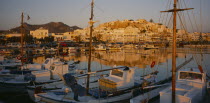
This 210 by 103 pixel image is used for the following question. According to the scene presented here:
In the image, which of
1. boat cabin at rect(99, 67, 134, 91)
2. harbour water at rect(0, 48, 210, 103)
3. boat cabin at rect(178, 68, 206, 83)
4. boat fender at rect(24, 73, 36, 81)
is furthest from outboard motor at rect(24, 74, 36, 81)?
boat cabin at rect(178, 68, 206, 83)

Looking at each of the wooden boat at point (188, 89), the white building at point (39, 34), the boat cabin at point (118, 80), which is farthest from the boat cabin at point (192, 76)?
the white building at point (39, 34)

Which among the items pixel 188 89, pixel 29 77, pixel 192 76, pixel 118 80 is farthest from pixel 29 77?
pixel 192 76

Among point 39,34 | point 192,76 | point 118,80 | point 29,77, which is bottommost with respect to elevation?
point 29,77

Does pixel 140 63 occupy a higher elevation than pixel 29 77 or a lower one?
lower

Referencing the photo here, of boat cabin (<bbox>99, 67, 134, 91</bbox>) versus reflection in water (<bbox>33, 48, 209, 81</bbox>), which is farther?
reflection in water (<bbox>33, 48, 209, 81</bbox>)

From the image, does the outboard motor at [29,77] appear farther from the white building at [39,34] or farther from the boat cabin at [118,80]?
the white building at [39,34]

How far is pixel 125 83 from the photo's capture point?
43.0 feet

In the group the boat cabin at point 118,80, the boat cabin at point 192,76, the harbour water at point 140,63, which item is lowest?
the harbour water at point 140,63

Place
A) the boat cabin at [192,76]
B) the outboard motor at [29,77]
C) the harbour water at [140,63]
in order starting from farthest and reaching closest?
the outboard motor at [29,77], the harbour water at [140,63], the boat cabin at [192,76]

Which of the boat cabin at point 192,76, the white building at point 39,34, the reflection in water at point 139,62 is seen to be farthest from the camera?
the white building at point 39,34

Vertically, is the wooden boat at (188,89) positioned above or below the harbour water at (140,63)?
above

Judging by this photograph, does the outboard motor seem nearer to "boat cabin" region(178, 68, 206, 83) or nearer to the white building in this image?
"boat cabin" region(178, 68, 206, 83)

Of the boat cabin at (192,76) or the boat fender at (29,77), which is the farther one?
the boat fender at (29,77)

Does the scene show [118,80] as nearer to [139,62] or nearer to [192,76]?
[192,76]
